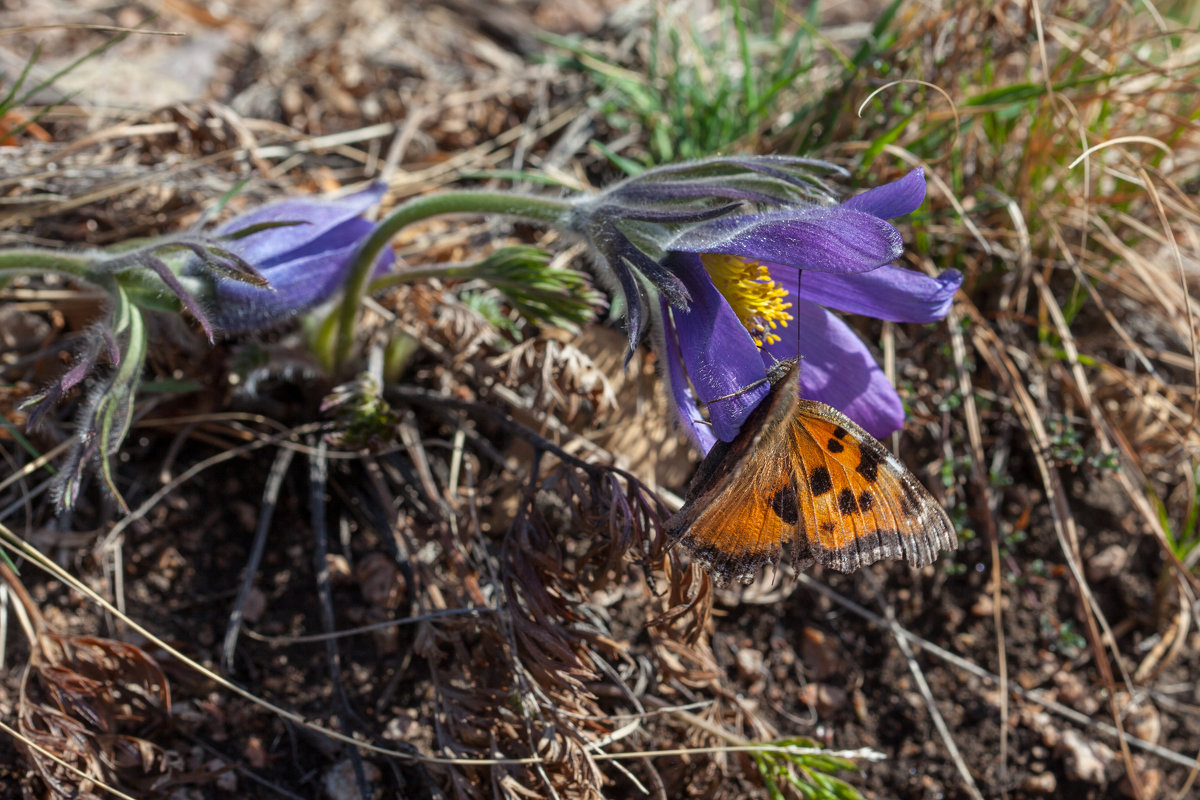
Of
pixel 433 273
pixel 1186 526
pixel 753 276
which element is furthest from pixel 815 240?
pixel 1186 526

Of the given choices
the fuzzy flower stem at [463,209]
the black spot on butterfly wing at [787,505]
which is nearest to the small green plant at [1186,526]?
the black spot on butterfly wing at [787,505]

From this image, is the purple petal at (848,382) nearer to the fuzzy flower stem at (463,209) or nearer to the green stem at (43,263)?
the fuzzy flower stem at (463,209)

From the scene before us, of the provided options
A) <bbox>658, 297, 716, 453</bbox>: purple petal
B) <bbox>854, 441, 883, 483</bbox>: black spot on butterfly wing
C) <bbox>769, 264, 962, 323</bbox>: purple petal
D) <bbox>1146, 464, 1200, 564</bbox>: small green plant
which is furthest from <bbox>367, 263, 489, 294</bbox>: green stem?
<bbox>1146, 464, 1200, 564</bbox>: small green plant

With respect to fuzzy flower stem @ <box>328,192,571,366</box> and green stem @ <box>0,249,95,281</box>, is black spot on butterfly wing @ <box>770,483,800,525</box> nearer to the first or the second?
fuzzy flower stem @ <box>328,192,571,366</box>

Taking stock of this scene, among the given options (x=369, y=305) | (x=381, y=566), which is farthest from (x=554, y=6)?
(x=381, y=566)

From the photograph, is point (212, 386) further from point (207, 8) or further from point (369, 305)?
point (207, 8)

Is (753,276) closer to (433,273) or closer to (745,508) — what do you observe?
(745,508)
